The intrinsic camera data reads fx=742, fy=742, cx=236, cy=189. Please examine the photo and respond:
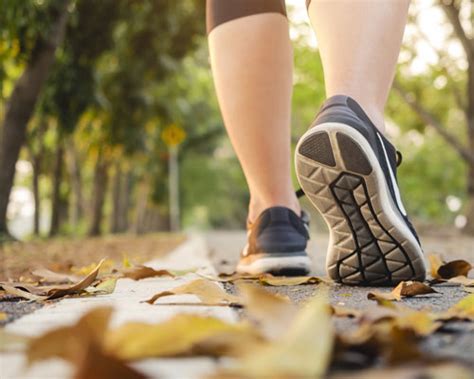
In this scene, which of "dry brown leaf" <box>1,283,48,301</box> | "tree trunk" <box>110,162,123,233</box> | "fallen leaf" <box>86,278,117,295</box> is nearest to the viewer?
"dry brown leaf" <box>1,283,48,301</box>

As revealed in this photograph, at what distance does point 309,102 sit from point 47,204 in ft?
86.8

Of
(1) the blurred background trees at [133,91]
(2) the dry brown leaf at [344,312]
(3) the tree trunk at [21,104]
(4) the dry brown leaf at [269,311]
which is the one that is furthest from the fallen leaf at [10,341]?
(3) the tree trunk at [21,104]

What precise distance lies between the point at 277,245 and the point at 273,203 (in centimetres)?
17

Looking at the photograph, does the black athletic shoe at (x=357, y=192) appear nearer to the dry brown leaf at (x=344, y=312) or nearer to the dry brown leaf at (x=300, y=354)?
the dry brown leaf at (x=344, y=312)

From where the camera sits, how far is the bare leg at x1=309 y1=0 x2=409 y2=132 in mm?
2029

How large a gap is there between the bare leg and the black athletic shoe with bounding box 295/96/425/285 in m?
0.08

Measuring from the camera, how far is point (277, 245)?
2535 mm

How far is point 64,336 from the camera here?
2.94 ft

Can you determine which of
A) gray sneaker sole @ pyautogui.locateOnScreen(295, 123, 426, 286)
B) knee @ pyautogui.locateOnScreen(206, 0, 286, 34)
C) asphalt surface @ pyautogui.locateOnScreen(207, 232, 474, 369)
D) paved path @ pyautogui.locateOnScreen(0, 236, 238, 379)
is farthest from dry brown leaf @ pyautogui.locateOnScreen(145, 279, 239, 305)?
knee @ pyautogui.locateOnScreen(206, 0, 286, 34)

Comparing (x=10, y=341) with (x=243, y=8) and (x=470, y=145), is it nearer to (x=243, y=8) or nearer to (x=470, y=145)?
(x=243, y=8)

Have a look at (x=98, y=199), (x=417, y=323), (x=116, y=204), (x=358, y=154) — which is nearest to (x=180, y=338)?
(x=417, y=323)

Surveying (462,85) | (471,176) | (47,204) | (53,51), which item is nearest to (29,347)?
(53,51)

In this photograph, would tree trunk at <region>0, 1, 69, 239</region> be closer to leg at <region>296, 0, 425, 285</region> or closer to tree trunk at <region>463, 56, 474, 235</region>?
tree trunk at <region>463, 56, 474, 235</region>

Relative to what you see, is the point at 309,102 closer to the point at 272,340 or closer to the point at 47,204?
the point at 272,340
